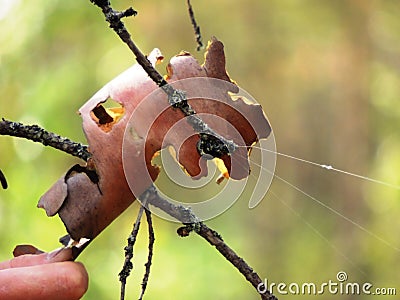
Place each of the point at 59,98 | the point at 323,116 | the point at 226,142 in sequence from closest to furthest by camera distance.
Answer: the point at 226,142
the point at 59,98
the point at 323,116

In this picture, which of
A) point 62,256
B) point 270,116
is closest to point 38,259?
point 62,256

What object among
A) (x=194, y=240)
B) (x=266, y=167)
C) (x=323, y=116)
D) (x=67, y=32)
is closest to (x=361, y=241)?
(x=194, y=240)

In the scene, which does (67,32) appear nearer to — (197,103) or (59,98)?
(59,98)

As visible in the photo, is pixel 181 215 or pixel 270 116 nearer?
pixel 181 215

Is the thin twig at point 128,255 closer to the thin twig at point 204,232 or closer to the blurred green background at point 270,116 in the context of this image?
the thin twig at point 204,232

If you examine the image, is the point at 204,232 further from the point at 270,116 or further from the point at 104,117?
the point at 270,116

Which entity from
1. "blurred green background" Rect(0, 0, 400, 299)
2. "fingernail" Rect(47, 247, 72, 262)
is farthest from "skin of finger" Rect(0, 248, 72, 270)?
"blurred green background" Rect(0, 0, 400, 299)
